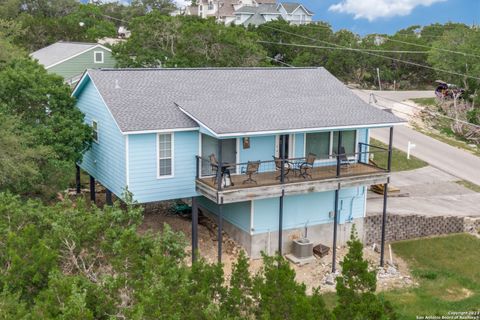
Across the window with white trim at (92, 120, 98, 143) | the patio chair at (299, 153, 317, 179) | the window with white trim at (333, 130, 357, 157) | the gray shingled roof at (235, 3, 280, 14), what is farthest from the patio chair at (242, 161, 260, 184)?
the gray shingled roof at (235, 3, 280, 14)

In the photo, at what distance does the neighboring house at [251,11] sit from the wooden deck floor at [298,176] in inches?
2912

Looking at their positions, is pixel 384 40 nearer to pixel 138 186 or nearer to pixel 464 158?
pixel 464 158

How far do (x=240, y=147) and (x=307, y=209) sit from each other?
3.66 m

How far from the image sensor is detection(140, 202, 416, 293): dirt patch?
20125 mm

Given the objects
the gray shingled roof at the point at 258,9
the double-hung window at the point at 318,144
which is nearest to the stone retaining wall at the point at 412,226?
the double-hung window at the point at 318,144

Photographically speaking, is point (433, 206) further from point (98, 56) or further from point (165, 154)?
point (98, 56)

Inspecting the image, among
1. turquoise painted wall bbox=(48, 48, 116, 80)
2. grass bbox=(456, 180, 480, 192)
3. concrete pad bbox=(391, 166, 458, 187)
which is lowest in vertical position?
grass bbox=(456, 180, 480, 192)

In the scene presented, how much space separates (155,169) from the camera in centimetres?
1894

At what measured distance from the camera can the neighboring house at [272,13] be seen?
95.6 meters

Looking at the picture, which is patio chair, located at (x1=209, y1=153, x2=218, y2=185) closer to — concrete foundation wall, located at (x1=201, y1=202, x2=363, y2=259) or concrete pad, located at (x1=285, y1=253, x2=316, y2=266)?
concrete foundation wall, located at (x1=201, y1=202, x2=363, y2=259)

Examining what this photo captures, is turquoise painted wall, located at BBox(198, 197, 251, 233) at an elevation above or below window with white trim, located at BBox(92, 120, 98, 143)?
below

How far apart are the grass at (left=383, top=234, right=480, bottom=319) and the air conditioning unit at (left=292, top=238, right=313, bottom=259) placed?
3220 millimetres

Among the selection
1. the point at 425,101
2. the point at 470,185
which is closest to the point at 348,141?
the point at 470,185

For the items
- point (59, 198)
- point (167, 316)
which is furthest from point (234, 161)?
point (167, 316)
